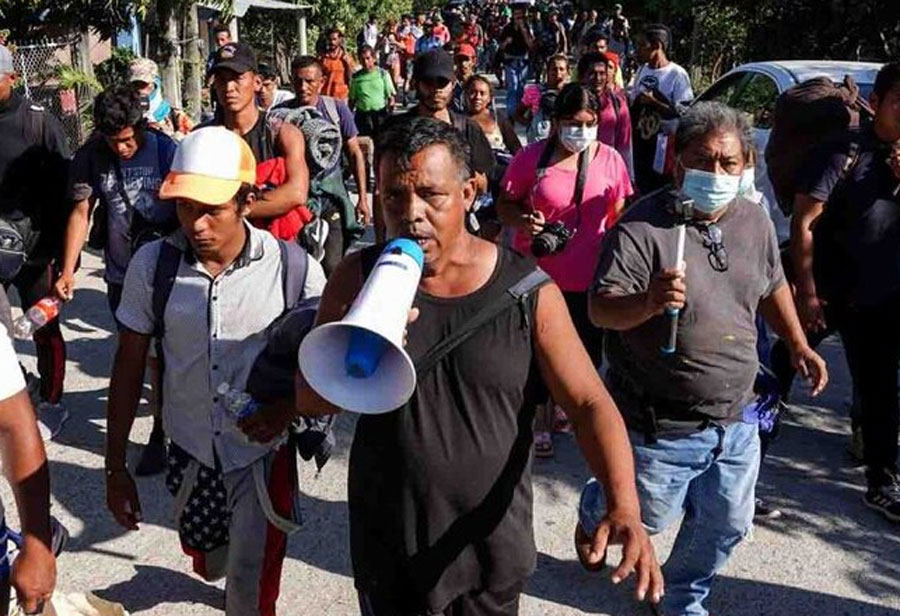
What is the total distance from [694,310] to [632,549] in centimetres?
116

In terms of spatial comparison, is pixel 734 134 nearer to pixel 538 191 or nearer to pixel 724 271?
pixel 724 271

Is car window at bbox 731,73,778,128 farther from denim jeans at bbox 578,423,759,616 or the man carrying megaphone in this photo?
the man carrying megaphone

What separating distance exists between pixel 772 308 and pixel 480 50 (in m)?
25.6

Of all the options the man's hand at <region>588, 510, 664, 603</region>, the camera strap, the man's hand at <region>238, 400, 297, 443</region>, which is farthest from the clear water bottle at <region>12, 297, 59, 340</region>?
the man's hand at <region>588, 510, 664, 603</region>

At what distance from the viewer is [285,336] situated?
9.27ft

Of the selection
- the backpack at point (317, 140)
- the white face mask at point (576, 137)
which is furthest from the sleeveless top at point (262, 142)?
the white face mask at point (576, 137)

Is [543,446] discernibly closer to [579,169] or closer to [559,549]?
[559,549]

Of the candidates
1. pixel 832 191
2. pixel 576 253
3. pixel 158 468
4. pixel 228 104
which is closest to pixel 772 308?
pixel 832 191

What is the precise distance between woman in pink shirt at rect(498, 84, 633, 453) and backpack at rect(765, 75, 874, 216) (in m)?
0.81

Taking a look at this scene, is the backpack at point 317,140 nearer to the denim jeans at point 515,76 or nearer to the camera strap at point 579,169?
the camera strap at point 579,169

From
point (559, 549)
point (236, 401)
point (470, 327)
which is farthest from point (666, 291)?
point (559, 549)

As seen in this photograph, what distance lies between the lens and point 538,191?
4715mm

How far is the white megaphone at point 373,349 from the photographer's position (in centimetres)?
191

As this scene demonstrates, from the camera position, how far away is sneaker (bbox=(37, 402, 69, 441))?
5230 mm
